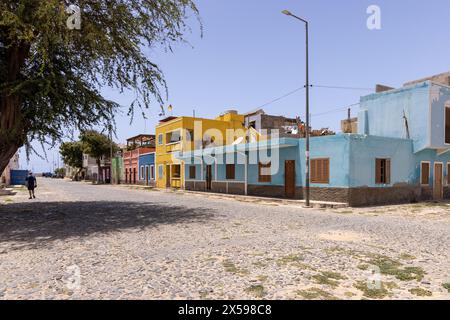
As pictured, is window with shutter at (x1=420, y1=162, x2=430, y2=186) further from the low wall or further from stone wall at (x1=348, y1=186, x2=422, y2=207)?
stone wall at (x1=348, y1=186, x2=422, y2=207)

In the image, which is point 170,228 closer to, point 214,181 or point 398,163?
point 398,163

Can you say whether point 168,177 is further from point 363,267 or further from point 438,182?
point 363,267

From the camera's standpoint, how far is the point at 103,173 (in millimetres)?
61531

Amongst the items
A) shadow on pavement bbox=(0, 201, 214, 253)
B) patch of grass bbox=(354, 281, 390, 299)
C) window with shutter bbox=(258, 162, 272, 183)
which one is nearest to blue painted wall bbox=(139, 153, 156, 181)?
window with shutter bbox=(258, 162, 272, 183)

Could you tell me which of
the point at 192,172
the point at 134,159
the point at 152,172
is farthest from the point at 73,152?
the point at 192,172

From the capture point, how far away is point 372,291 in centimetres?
454

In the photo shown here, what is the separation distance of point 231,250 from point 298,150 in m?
13.3

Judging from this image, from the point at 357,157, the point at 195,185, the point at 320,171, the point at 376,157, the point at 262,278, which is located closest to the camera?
the point at 262,278

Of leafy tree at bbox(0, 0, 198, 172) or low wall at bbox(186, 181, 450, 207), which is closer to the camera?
leafy tree at bbox(0, 0, 198, 172)

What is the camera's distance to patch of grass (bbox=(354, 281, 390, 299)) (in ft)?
14.3

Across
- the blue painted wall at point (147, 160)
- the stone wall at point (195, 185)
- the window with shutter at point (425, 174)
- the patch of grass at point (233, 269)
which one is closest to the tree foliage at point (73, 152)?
the blue painted wall at point (147, 160)

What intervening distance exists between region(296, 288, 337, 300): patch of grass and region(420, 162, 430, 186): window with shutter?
18381 mm

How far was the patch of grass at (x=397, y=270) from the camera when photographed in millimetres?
5184

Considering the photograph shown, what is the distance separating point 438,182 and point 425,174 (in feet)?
5.17
